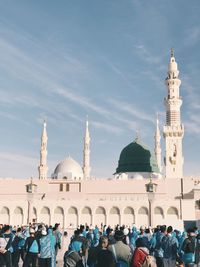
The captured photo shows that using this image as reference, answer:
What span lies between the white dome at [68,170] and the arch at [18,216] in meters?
9.43

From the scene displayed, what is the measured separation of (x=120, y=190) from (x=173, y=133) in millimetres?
10944

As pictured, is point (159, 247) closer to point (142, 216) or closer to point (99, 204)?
point (142, 216)

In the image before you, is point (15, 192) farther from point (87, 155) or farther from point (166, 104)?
point (166, 104)

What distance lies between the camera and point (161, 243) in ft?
33.4

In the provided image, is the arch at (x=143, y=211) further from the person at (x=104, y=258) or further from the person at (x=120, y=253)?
the person at (x=104, y=258)

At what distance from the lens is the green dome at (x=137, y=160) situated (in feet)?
183

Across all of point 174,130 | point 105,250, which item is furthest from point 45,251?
point 174,130

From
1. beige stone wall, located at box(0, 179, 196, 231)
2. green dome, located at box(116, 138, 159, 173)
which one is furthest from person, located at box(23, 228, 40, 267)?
green dome, located at box(116, 138, 159, 173)

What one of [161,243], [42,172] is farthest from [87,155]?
[161,243]

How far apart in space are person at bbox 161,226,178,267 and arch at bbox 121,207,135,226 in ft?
119

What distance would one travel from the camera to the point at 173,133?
5359 centimetres

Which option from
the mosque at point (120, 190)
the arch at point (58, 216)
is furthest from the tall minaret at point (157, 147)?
the arch at point (58, 216)

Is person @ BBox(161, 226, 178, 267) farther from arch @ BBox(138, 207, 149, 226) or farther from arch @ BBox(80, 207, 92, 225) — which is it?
arch @ BBox(80, 207, 92, 225)

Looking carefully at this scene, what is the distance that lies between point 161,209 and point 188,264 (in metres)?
37.6
